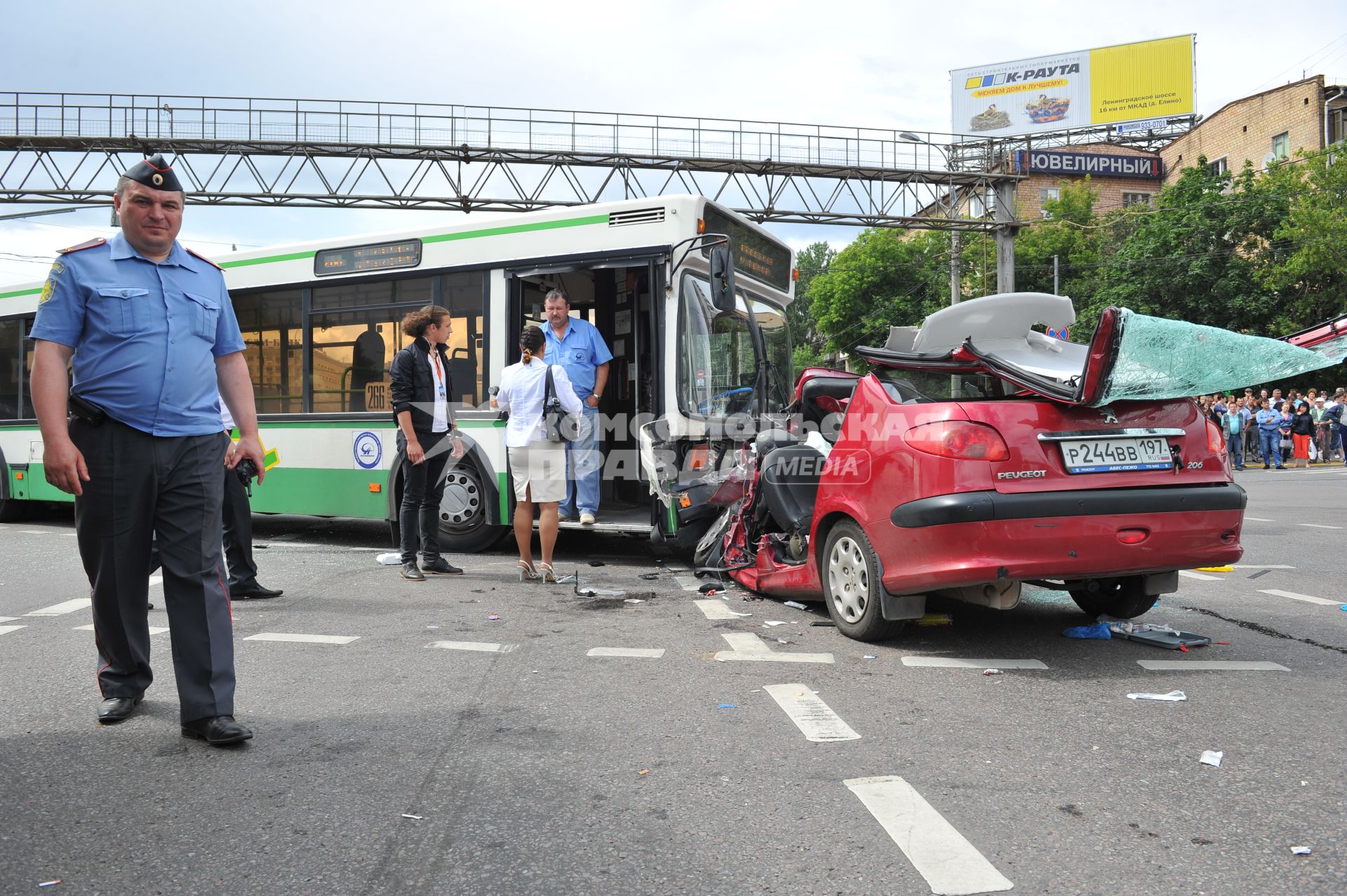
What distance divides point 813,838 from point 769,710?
1299mm

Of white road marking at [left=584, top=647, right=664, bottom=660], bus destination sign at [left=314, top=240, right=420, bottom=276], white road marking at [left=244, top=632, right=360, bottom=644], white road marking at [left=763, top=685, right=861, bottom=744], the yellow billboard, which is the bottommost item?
white road marking at [left=763, top=685, right=861, bottom=744]

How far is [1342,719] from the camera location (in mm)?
3945

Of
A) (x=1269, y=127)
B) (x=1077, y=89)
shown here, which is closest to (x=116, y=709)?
(x=1269, y=127)

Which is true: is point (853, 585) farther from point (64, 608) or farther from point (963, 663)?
point (64, 608)

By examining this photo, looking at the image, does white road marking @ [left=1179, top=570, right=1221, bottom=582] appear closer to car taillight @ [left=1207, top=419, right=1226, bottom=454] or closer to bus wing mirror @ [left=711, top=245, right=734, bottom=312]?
car taillight @ [left=1207, top=419, right=1226, bottom=454]

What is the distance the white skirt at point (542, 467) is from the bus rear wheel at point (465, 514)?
5.38 feet

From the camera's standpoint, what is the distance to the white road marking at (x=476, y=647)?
531 cm

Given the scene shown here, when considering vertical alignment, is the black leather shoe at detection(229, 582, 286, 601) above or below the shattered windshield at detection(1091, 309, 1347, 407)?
below

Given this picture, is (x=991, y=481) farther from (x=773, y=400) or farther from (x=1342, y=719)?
(x=773, y=400)

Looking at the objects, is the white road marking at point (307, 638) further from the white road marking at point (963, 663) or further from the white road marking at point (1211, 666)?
the white road marking at point (1211, 666)

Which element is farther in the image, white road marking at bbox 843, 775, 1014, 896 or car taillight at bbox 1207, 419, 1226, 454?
car taillight at bbox 1207, 419, 1226, 454

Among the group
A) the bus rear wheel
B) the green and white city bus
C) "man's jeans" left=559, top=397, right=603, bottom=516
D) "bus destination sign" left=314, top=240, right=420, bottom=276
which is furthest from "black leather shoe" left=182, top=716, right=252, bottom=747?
"bus destination sign" left=314, top=240, right=420, bottom=276

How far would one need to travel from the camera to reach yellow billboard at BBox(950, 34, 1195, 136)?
5891 centimetres

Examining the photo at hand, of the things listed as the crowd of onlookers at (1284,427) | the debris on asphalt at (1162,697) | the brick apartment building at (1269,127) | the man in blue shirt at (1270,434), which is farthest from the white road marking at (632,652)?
the brick apartment building at (1269,127)
